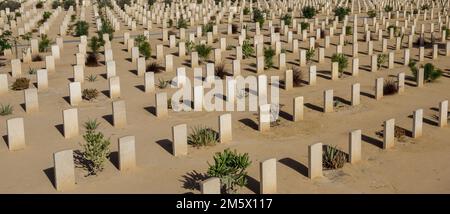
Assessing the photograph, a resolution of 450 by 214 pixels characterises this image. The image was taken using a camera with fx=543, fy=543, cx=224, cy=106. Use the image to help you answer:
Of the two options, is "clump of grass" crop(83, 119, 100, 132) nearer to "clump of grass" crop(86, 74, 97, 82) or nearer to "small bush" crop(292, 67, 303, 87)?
"clump of grass" crop(86, 74, 97, 82)

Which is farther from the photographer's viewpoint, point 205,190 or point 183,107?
point 183,107

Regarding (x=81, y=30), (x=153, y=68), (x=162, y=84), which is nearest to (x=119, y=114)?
(x=162, y=84)

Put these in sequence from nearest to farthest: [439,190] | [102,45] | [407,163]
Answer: [439,190]
[407,163]
[102,45]

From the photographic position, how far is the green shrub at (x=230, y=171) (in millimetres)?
8719

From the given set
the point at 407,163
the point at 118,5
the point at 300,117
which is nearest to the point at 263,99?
the point at 300,117

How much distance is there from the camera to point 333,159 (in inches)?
389

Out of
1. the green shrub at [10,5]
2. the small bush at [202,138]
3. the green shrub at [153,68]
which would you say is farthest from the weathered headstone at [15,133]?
the green shrub at [10,5]

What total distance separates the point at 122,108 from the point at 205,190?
17.1ft

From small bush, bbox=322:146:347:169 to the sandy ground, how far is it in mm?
171

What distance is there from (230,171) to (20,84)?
964 cm

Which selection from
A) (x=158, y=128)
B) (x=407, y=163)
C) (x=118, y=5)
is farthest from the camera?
(x=118, y=5)

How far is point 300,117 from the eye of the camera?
511 inches

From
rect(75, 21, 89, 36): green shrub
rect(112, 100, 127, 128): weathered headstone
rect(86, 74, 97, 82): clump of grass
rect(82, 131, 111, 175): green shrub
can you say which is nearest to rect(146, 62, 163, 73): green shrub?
rect(86, 74, 97, 82): clump of grass

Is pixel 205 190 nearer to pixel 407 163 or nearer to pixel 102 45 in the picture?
pixel 407 163
